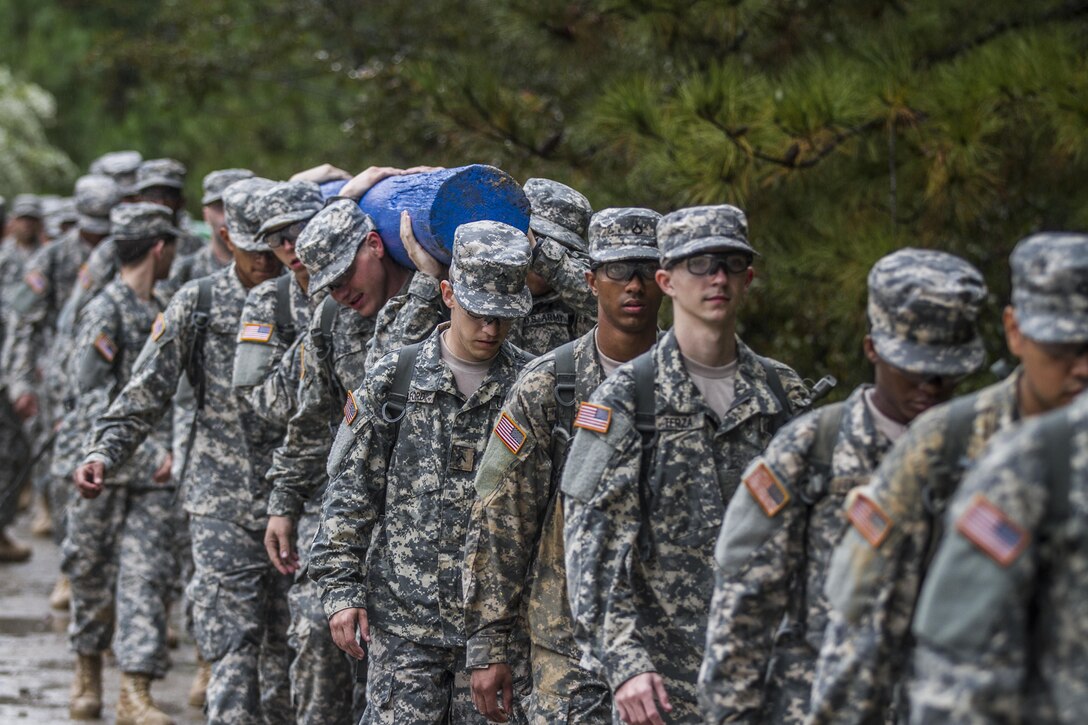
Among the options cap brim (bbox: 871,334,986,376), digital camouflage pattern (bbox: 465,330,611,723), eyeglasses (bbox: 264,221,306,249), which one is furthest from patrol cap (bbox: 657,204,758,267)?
eyeglasses (bbox: 264,221,306,249)

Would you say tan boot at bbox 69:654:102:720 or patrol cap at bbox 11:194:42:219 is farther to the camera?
patrol cap at bbox 11:194:42:219

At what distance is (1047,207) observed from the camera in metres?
8.91

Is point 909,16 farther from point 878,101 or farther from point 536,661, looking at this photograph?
point 536,661

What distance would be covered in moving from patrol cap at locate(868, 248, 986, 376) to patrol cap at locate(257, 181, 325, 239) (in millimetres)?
3945

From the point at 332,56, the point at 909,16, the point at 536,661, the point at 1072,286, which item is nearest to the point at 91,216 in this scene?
the point at 332,56

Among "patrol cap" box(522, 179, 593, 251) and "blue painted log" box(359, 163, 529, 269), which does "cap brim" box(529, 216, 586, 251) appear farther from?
"blue painted log" box(359, 163, 529, 269)

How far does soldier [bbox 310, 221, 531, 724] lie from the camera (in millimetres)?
6207

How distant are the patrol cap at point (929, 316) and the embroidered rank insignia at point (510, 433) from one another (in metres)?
1.59

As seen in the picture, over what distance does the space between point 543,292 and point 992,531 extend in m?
3.71

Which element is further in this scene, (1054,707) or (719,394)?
(719,394)

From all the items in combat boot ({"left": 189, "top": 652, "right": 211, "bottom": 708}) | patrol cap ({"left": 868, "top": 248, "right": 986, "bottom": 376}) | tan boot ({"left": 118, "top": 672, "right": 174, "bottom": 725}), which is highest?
patrol cap ({"left": 868, "top": 248, "right": 986, "bottom": 376})

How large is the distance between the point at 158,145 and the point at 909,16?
883 inches

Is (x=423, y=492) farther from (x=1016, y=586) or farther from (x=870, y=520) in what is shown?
(x=1016, y=586)

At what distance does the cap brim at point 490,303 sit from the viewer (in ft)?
20.0
